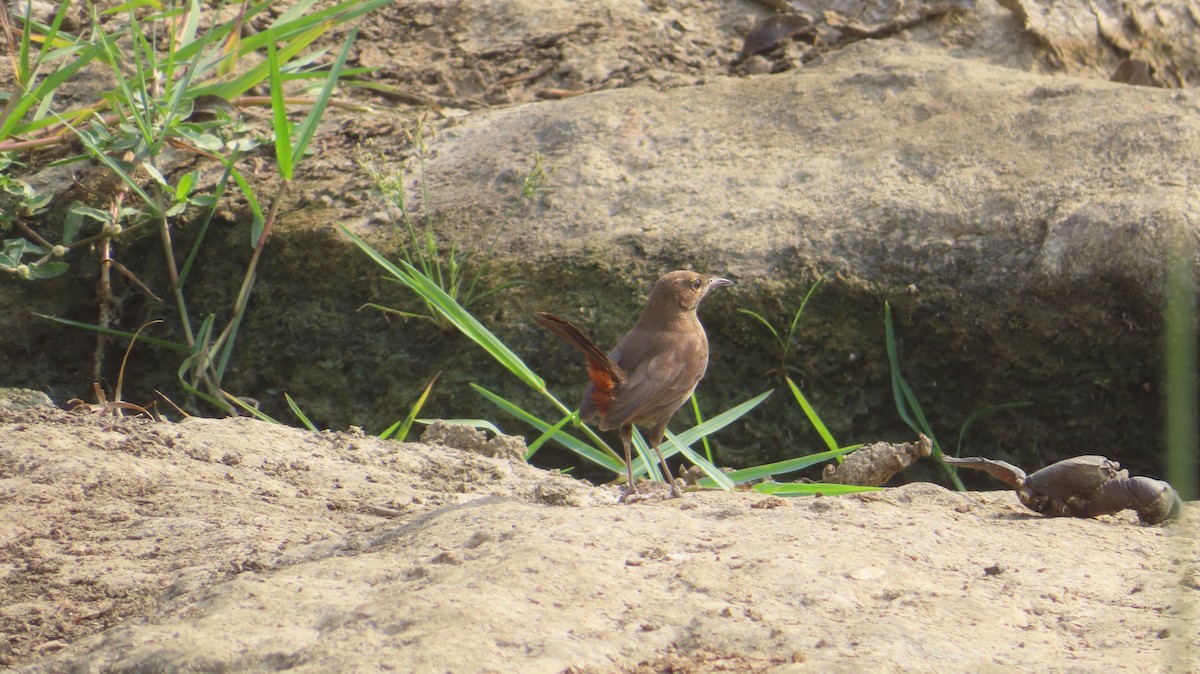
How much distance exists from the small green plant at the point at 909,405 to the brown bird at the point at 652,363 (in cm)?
69

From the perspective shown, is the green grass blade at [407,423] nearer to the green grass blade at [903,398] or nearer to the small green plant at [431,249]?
the small green plant at [431,249]

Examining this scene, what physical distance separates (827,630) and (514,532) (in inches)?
27.8

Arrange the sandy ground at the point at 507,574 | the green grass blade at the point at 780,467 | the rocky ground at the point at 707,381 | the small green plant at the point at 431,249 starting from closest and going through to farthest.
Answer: the sandy ground at the point at 507,574 → the rocky ground at the point at 707,381 → the green grass blade at the point at 780,467 → the small green plant at the point at 431,249

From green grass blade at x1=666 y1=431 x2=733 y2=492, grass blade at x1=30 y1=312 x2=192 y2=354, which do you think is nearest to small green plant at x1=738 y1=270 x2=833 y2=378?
green grass blade at x1=666 y1=431 x2=733 y2=492

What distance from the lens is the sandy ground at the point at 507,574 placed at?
2098 mm

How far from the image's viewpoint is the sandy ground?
210 cm

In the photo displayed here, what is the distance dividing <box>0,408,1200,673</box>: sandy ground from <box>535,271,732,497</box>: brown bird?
394mm

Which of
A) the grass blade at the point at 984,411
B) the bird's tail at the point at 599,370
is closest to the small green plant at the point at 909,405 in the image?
the grass blade at the point at 984,411

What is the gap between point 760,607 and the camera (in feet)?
7.51

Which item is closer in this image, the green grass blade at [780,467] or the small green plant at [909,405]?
the green grass blade at [780,467]

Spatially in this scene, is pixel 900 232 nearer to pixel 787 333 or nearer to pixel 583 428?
pixel 787 333

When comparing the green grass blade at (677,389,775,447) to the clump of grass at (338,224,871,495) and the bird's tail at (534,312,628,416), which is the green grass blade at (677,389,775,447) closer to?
the clump of grass at (338,224,871,495)

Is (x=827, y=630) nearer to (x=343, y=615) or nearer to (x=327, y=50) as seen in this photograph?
(x=343, y=615)

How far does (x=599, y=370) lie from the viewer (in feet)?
11.9
